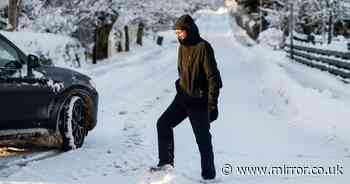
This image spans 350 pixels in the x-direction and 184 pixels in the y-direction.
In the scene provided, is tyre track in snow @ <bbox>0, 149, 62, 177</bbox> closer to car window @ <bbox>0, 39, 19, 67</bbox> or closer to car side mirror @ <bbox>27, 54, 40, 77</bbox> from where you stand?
car side mirror @ <bbox>27, 54, 40, 77</bbox>

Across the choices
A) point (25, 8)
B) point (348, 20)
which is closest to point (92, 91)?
point (25, 8)

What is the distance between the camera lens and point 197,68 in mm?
6645

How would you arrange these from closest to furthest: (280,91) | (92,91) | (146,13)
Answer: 1. (92,91)
2. (280,91)
3. (146,13)

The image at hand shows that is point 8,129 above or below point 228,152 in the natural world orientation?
above

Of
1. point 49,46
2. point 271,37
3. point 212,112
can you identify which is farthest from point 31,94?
point 271,37

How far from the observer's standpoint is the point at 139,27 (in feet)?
157

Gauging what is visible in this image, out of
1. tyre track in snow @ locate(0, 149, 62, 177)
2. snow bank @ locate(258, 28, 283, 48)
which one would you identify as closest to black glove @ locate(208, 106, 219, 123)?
tyre track in snow @ locate(0, 149, 62, 177)

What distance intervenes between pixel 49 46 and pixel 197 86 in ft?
47.4

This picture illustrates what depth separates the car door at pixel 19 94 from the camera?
7.91m

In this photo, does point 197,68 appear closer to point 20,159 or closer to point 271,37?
point 20,159

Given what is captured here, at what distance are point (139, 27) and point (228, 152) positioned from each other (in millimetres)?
39359

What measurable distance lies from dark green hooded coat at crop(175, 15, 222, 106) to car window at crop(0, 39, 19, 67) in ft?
8.06

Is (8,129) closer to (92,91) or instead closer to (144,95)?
(92,91)

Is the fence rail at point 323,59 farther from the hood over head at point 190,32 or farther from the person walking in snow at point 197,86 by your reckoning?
the hood over head at point 190,32
